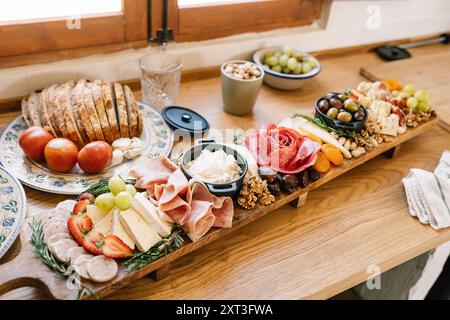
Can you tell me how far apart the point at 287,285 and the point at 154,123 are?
2.10 feet

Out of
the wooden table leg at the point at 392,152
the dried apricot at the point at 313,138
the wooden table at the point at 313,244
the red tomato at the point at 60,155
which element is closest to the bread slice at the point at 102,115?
the red tomato at the point at 60,155

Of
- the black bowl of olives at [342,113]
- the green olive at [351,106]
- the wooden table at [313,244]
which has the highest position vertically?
the green olive at [351,106]

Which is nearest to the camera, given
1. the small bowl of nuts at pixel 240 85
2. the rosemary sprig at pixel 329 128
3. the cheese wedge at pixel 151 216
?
the cheese wedge at pixel 151 216

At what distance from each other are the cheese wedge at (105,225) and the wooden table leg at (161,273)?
13cm

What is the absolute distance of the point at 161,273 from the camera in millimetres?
918

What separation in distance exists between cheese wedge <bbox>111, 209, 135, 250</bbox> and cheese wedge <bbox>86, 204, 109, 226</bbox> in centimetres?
3

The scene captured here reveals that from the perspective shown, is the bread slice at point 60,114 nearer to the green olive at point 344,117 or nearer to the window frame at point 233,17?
the window frame at point 233,17

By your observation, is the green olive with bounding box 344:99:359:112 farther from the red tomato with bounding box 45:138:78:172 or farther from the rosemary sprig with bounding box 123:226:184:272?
the red tomato with bounding box 45:138:78:172

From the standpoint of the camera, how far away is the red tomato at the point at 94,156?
1.07 meters

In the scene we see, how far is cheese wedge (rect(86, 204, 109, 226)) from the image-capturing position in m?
0.90

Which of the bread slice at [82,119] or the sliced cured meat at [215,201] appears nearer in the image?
the sliced cured meat at [215,201]

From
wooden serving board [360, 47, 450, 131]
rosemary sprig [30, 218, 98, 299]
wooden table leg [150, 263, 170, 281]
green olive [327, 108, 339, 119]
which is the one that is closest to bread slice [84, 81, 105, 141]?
rosemary sprig [30, 218, 98, 299]
